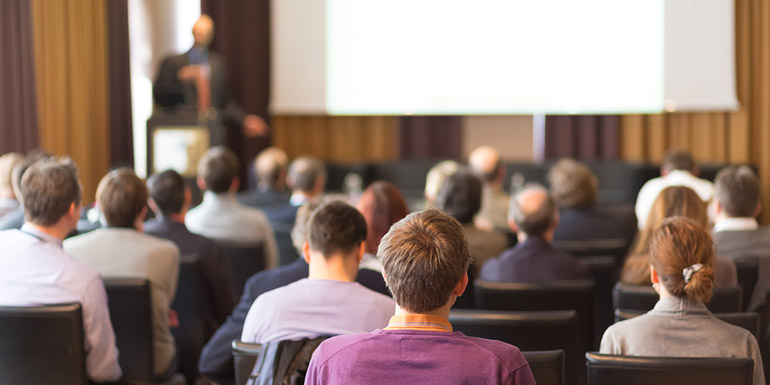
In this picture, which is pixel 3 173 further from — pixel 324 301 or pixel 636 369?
pixel 636 369

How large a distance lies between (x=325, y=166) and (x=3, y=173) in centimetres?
512

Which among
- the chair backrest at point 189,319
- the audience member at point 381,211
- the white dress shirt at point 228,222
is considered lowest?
the chair backrest at point 189,319

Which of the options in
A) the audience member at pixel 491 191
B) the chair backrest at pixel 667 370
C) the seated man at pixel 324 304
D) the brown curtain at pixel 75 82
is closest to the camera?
the chair backrest at pixel 667 370

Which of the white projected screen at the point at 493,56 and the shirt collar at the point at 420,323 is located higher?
the white projected screen at the point at 493,56

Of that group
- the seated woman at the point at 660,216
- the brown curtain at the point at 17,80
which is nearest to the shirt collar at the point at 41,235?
the seated woman at the point at 660,216

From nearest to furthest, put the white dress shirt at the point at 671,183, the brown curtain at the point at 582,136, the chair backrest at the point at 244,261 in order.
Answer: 1. the chair backrest at the point at 244,261
2. the white dress shirt at the point at 671,183
3. the brown curtain at the point at 582,136

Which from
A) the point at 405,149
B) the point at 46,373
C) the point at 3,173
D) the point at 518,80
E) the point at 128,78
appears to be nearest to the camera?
the point at 46,373

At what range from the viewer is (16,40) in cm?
672

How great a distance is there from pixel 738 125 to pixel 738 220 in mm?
5480

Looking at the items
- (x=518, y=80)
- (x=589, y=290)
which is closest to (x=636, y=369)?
(x=589, y=290)

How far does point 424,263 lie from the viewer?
168cm

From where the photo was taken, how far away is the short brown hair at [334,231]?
96.5 inches

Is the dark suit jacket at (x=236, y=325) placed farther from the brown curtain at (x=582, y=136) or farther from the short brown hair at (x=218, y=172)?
the brown curtain at (x=582, y=136)

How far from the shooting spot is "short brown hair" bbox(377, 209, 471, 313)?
5.50ft
